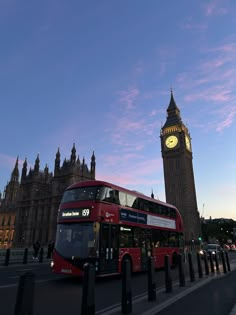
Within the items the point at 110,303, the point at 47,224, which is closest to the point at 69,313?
the point at 110,303

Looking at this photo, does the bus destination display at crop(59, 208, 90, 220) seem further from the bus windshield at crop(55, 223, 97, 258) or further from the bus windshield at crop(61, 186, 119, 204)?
the bus windshield at crop(61, 186, 119, 204)

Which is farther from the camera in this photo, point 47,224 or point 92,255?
point 47,224

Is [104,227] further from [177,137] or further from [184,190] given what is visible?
[177,137]

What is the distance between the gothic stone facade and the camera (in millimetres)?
77938

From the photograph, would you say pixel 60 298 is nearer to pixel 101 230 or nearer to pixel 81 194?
pixel 101 230

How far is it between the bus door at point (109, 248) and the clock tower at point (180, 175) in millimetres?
89130

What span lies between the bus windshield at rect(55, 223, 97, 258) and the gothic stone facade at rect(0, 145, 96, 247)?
65.0 m

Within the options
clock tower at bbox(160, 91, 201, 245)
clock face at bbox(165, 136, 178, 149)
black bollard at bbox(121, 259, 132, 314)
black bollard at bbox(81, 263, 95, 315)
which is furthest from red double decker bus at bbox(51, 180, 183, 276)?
clock face at bbox(165, 136, 178, 149)

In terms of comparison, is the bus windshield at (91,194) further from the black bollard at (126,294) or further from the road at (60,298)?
the black bollard at (126,294)

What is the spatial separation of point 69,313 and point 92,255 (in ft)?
15.0

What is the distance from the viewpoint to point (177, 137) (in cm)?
11000

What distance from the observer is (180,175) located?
4104 inches

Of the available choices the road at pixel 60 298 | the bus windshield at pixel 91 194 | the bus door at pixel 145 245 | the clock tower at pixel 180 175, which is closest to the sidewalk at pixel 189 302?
the road at pixel 60 298

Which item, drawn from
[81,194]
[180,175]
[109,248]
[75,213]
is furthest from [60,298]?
[180,175]
